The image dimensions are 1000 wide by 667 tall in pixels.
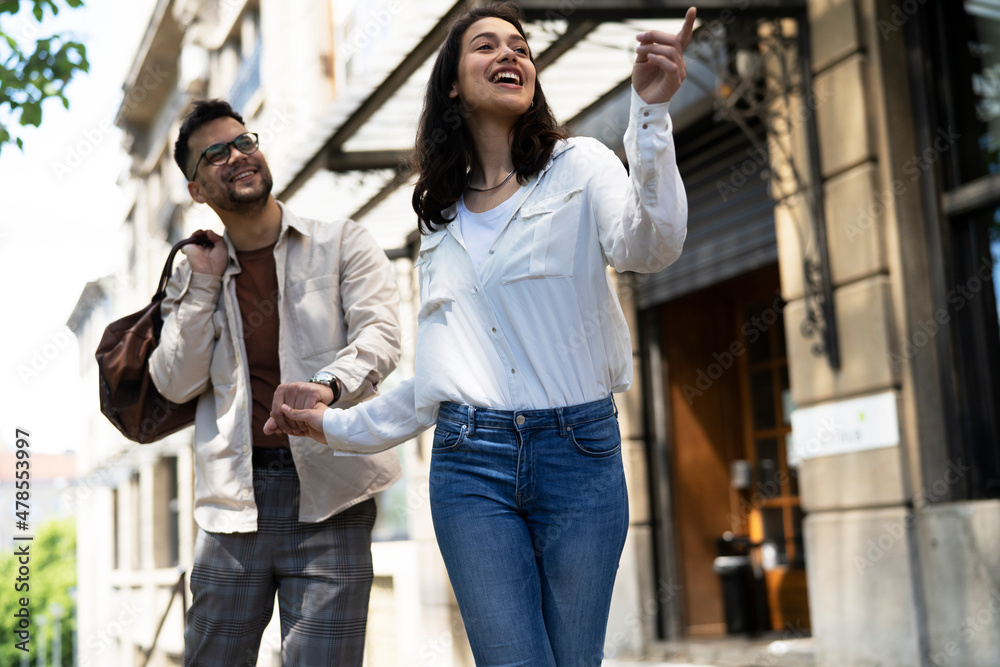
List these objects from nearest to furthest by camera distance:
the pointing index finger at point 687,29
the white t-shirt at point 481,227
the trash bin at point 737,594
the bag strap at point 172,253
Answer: the pointing index finger at point 687,29
the white t-shirt at point 481,227
the bag strap at point 172,253
the trash bin at point 737,594

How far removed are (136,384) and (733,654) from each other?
5.64 m

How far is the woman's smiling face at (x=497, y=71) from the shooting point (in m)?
2.40

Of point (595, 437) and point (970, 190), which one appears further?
point (970, 190)

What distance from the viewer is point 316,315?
3.22 m

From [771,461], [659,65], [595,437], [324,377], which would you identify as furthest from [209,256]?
[771,461]

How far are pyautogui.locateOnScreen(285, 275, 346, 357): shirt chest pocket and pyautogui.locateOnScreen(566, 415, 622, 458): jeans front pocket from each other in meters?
1.26

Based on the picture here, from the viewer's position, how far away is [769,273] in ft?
28.9

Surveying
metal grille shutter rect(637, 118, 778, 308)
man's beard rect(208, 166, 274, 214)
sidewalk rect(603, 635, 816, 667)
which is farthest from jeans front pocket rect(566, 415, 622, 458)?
metal grille shutter rect(637, 118, 778, 308)

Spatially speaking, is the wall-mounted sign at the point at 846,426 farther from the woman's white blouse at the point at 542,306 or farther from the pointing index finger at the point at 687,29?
the pointing index finger at the point at 687,29

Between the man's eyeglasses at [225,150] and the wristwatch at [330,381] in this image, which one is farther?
the man's eyeglasses at [225,150]

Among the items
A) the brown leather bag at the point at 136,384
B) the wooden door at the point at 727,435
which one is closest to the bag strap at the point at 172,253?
the brown leather bag at the point at 136,384

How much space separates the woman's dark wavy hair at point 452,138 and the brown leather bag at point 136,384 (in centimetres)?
109

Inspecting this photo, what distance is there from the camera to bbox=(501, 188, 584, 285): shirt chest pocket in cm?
223

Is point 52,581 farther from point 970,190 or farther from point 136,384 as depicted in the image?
point 136,384
